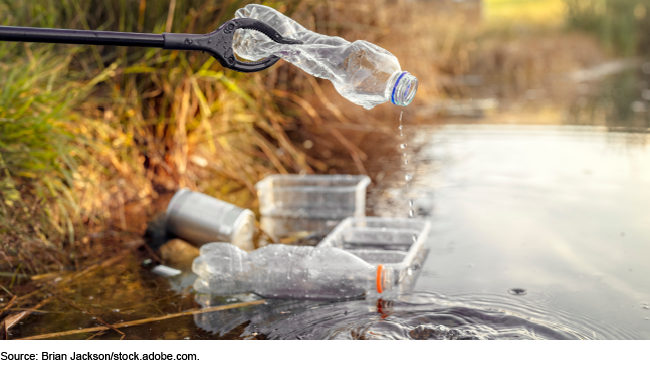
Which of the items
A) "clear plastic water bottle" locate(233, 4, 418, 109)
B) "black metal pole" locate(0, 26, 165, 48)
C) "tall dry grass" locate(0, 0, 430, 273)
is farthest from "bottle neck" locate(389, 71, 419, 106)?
"tall dry grass" locate(0, 0, 430, 273)

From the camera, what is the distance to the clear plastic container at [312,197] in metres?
3.98

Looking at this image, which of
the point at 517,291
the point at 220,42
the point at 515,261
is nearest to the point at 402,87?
the point at 220,42

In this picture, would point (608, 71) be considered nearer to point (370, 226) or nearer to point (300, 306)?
point (370, 226)

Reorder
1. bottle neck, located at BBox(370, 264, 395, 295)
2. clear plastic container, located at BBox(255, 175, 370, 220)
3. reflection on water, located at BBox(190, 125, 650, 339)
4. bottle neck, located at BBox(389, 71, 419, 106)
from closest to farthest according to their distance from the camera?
bottle neck, located at BBox(389, 71, 419, 106), reflection on water, located at BBox(190, 125, 650, 339), bottle neck, located at BBox(370, 264, 395, 295), clear plastic container, located at BBox(255, 175, 370, 220)

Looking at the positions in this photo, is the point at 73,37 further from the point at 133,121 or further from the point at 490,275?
the point at 133,121

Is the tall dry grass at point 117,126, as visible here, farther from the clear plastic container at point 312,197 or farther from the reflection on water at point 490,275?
the reflection on water at point 490,275

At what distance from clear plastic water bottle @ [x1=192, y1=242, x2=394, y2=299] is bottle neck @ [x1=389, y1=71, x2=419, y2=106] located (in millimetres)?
Answer: 788

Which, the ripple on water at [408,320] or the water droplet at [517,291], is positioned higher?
the water droplet at [517,291]

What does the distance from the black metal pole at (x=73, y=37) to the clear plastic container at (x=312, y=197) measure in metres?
2.14

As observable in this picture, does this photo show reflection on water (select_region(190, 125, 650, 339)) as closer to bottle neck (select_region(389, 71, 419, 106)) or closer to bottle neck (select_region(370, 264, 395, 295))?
bottle neck (select_region(370, 264, 395, 295))

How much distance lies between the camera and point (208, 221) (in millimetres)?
3414

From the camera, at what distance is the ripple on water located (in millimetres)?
2264

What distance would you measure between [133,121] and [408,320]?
2.46 meters

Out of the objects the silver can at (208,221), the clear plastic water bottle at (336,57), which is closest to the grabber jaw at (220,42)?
the clear plastic water bottle at (336,57)
